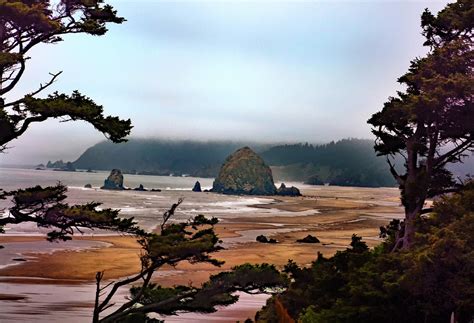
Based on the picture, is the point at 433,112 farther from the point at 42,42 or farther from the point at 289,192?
the point at 289,192

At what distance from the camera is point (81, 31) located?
10422mm

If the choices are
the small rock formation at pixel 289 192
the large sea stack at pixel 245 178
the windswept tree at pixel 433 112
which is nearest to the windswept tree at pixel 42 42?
the windswept tree at pixel 433 112

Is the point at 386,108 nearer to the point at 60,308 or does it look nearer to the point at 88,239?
the point at 60,308

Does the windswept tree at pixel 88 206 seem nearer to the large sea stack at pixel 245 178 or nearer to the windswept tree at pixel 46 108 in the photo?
the windswept tree at pixel 46 108

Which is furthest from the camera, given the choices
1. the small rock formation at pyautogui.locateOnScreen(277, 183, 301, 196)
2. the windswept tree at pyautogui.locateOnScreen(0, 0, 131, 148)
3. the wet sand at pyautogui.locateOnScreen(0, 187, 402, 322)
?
the small rock formation at pyautogui.locateOnScreen(277, 183, 301, 196)

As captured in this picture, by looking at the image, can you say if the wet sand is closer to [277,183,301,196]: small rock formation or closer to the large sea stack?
[277,183,301,196]: small rock formation

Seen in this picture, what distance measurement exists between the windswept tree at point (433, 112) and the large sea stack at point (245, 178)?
15525 centimetres

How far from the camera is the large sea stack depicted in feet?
570

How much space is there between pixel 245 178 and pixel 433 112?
161411 millimetres

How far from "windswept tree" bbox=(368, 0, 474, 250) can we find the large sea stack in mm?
155252

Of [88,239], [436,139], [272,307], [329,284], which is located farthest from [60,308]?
[88,239]

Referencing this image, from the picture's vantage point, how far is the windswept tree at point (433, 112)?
14344 mm

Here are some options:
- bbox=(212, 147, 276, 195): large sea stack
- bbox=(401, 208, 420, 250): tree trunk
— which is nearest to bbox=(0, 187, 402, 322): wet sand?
bbox=(401, 208, 420, 250): tree trunk

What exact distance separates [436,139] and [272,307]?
725cm
